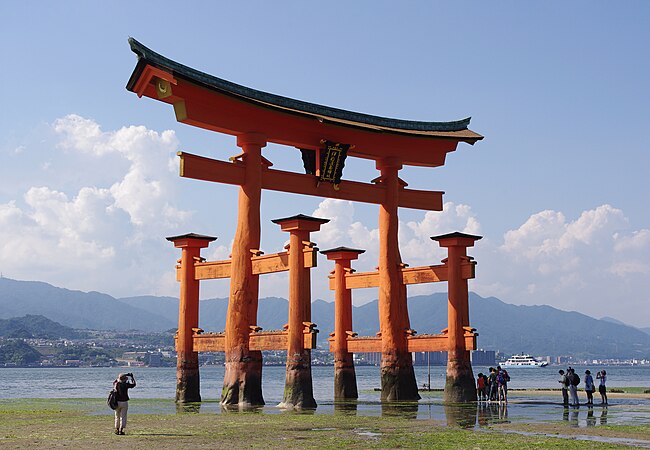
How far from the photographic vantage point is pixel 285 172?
28.0 metres

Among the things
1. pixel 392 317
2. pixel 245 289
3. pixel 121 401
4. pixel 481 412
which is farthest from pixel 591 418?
pixel 121 401

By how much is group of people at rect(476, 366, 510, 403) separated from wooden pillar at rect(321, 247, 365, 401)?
5.14 m

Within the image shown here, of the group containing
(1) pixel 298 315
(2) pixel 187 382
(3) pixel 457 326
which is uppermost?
(1) pixel 298 315

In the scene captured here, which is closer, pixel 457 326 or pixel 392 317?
pixel 457 326

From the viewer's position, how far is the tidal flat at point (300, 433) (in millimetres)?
15336

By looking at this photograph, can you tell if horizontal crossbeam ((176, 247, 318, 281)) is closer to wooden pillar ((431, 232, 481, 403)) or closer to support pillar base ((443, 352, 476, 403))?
wooden pillar ((431, 232, 481, 403))

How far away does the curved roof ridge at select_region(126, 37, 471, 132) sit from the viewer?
80.2 ft

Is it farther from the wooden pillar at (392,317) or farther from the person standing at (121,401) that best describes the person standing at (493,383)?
the person standing at (121,401)

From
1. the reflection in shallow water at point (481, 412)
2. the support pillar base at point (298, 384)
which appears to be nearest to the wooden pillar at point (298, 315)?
the support pillar base at point (298, 384)

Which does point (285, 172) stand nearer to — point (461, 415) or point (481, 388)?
point (461, 415)

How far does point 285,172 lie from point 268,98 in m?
2.65

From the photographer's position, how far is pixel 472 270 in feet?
94.1

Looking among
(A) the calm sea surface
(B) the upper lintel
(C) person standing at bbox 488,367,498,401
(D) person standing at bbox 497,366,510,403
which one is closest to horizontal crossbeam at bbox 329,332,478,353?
(C) person standing at bbox 488,367,498,401

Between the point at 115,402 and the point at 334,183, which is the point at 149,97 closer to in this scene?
the point at 334,183
